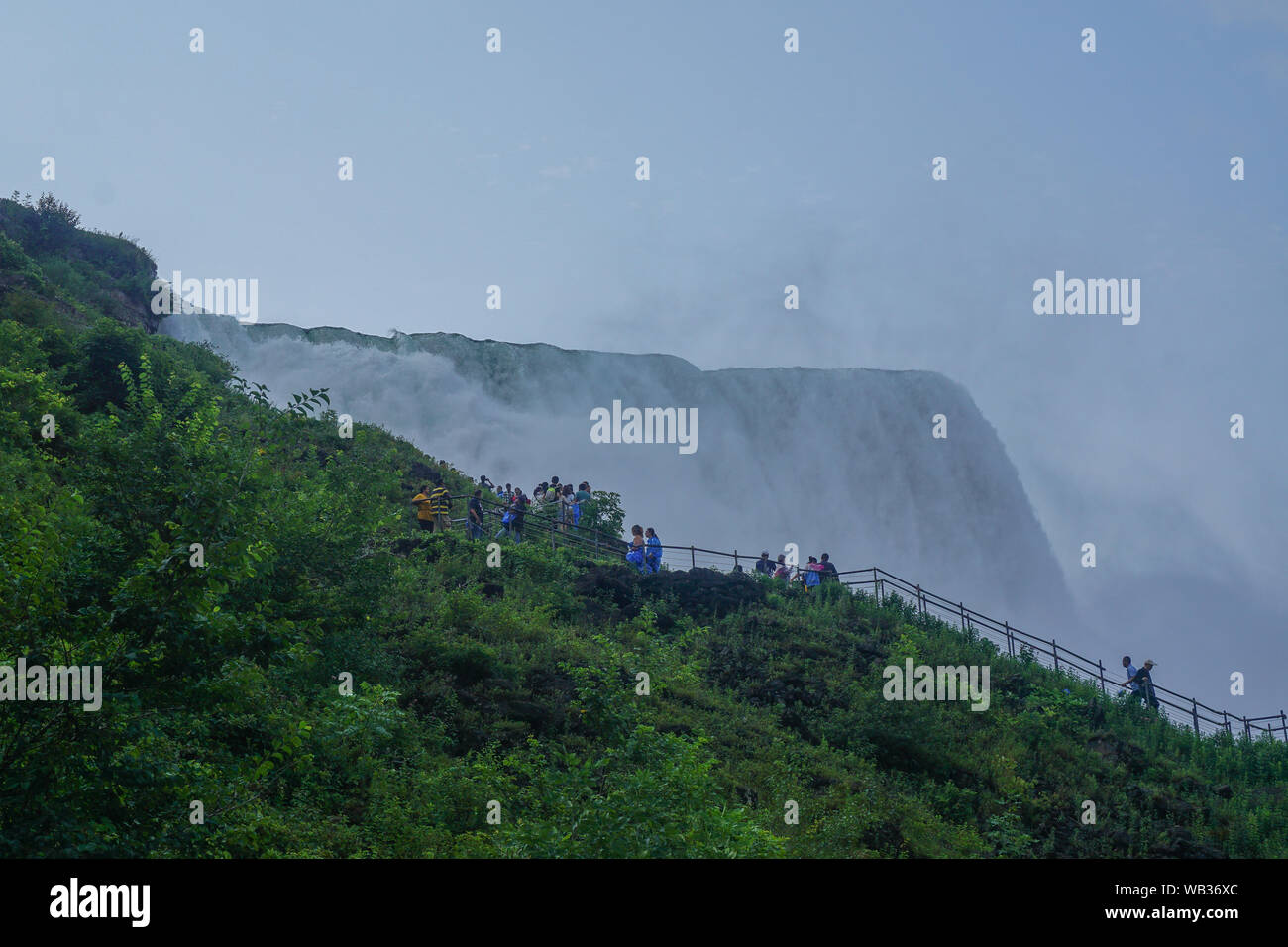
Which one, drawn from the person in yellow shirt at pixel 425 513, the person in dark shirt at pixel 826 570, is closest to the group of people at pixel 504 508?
the person in yellow shirt at pixel 425 513

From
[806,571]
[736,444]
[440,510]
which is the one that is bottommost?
[806,571]

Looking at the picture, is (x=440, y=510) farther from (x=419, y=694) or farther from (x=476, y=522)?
(x=419, y=694)

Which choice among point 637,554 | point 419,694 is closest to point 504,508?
point 637,554

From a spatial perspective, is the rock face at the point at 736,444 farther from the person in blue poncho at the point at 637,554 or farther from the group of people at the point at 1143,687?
the group of people at the point at 1143,687

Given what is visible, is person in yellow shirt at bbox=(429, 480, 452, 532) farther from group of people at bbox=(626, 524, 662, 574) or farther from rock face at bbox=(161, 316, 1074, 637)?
rock face at bbox=(161, 316, 1074, 637)
